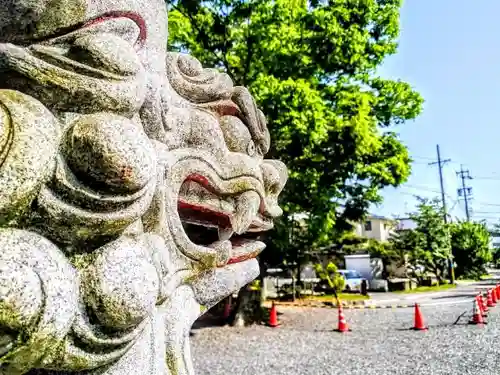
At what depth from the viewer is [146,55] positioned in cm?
199

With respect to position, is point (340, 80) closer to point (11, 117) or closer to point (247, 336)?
point (247, 336)

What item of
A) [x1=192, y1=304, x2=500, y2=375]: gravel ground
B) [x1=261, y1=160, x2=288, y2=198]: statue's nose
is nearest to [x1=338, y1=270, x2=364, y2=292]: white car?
[x1=192, y1=304, x2=500, y2=375]: gravel ground

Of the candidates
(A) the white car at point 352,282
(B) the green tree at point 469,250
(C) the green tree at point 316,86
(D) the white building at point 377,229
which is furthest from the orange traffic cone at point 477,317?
(D) the white building at point 377,229

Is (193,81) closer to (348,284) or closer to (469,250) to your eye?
(348,284)

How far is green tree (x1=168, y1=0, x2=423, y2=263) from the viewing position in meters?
9.39

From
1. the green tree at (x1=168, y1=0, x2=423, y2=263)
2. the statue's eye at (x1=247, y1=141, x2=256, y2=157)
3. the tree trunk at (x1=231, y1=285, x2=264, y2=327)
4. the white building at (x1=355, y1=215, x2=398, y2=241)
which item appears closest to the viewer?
the statue's eye at (x1=247, y1=141, x2=256, y2=157)

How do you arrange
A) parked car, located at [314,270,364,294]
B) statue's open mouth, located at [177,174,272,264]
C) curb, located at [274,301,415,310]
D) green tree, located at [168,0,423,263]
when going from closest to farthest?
1. statue's open mouth, located at [177,174,272,264]
2. green tree, located at [168,0,423,263]
3. curb, located at [274,301,415,310]
4. parked car, located at [314,270,364,294]

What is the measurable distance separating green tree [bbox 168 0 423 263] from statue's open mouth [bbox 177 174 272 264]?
258 inches

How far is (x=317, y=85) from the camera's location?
1091 cm

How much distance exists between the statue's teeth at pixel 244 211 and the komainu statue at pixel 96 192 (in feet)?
0.38

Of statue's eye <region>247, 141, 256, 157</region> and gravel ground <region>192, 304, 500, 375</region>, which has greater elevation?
statue's eye <region>247, 141, 256, 157</region>

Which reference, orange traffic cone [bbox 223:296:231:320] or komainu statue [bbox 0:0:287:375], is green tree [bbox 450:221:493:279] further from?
komainu statue [bbox 0:0:287:375]

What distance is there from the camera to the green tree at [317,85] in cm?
939

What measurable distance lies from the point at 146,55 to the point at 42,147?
0.76 meters
